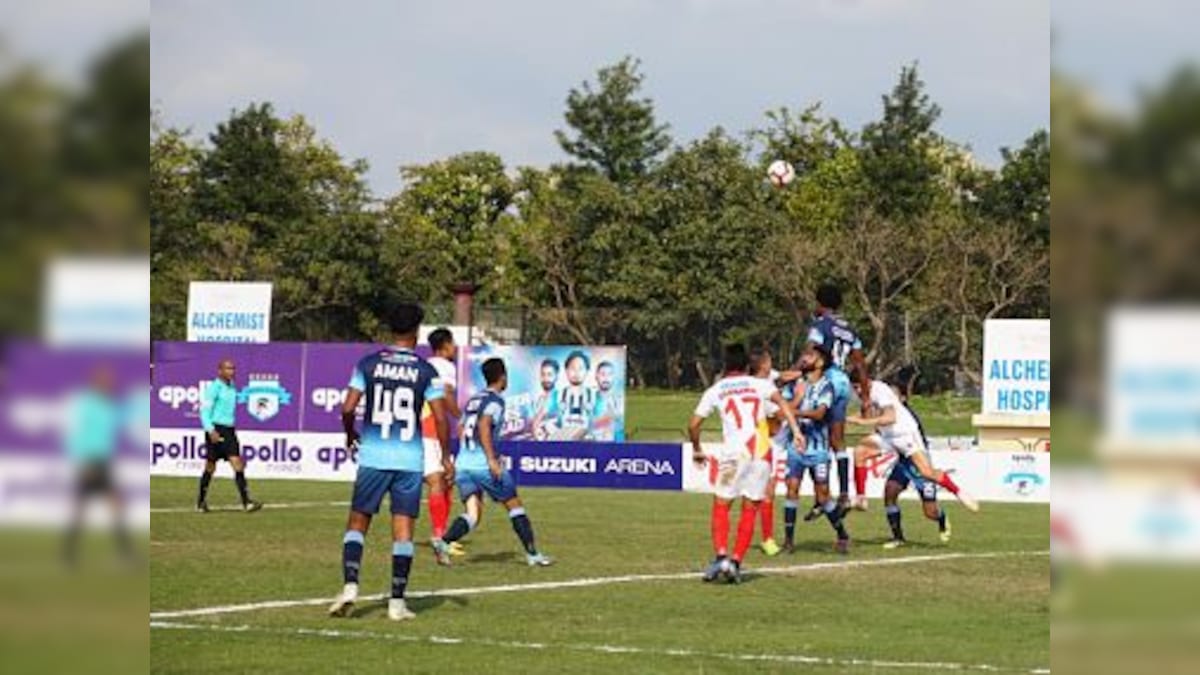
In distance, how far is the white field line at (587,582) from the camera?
1475 centimetres

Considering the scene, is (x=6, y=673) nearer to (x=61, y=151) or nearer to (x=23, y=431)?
(x=23, y=431)

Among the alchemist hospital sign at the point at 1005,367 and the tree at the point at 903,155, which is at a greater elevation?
the tree at the point at 903,155

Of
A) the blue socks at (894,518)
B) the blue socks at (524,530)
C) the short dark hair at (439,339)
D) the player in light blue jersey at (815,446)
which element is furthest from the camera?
the blue socks at (894,518)

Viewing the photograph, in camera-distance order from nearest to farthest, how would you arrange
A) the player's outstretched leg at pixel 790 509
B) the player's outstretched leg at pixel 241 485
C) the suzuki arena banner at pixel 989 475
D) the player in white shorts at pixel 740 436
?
the player in white shorts at pixel 740 436, the player's outstretched leg at pixel 790 509, the player's outstretched leg at pixel 241 485, the suzuki arena banner at pixel 989 475

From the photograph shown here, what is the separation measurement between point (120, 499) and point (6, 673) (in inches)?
11.1

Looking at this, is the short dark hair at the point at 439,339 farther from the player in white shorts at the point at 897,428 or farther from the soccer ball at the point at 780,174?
the soccer ball at the point at 780,174

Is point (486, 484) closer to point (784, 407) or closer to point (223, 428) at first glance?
point (784, 407)

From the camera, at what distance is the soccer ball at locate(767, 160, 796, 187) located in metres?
84.9

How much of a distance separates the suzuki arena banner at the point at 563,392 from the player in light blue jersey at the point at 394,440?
34.7 metres

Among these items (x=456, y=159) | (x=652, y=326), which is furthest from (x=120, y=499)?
(x=456, y=159)

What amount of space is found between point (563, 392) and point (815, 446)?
2761 centimetres

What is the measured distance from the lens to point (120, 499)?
2824 millimetres

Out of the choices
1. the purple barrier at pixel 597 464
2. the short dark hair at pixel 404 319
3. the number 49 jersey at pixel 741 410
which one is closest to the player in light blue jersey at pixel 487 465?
the number 49 jersey at pixel 741 410

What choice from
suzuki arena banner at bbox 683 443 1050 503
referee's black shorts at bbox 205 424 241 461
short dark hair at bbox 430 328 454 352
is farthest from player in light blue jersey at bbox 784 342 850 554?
suzuki arena banner at bbox 683 443 1050 503
